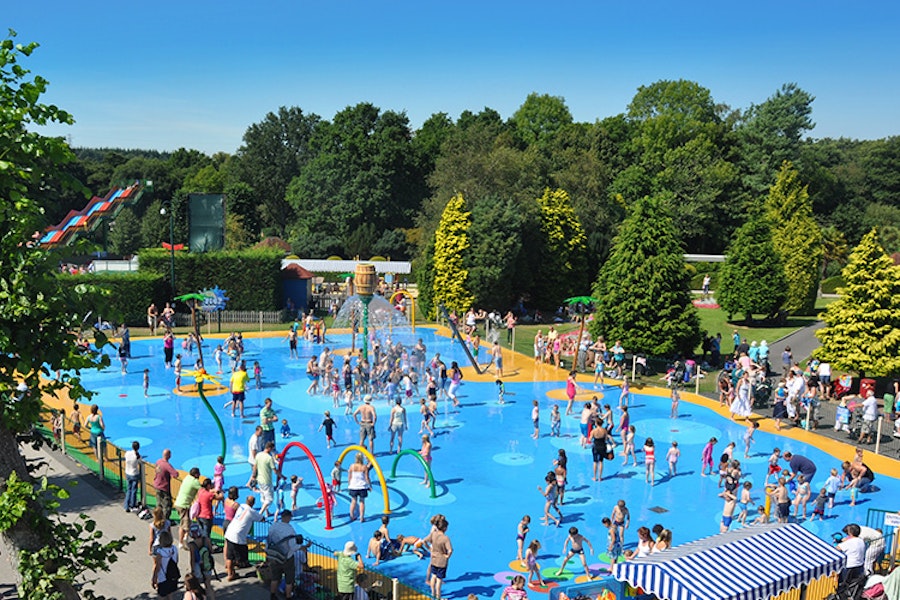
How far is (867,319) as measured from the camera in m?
28.2

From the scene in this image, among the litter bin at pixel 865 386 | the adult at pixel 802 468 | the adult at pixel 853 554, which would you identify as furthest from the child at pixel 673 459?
the litter bin at pixel 865 386

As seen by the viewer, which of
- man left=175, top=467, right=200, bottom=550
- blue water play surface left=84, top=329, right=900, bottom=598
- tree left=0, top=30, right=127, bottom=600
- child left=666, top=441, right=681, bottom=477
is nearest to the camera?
tree left=0, top=30, right=127, bottom=600

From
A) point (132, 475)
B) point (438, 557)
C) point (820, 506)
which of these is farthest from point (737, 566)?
point (132, 475)

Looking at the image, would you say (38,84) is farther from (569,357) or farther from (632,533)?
(569,357)

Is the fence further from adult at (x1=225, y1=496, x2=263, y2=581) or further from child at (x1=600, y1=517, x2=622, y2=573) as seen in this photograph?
child at (x1=600, y1=517, x2=622, y2=573)

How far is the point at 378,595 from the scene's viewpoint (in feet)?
41.0

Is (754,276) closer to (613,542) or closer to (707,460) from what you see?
(707,460)

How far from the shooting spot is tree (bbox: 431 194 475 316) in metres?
44.7

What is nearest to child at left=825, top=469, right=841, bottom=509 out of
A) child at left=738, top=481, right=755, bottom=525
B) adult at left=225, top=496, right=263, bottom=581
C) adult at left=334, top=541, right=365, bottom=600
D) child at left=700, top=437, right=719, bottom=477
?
child at left=738, top=481, right=755, bottom=525

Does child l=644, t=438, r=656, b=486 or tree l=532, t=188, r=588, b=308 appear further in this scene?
tree l=532, t=188, r=588, b=308

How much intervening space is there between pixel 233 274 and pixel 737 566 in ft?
120

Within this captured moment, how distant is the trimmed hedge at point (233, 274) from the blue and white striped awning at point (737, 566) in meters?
35.1

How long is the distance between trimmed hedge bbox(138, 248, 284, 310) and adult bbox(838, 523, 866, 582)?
35134mm

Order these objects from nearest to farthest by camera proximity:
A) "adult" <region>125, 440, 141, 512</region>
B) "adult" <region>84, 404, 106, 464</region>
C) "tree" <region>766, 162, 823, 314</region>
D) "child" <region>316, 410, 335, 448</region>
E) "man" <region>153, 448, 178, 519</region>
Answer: "man" <region>153, 448, 178, 519</region> → "adult" <region>125, 440, 141, 512</region> → "adult" <region>84, 404, 106, 464</region> → "child" <region>316, 410, 335, 448</region> → "tree" <region>766, 162, 823, 314</region>
